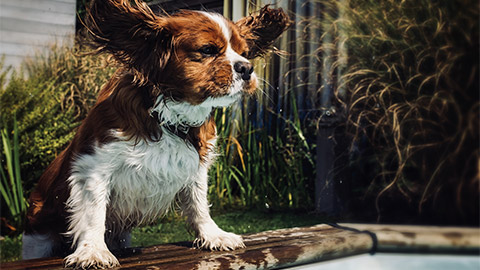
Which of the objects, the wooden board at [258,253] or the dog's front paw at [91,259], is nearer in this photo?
the dog's front paw at [91,259]

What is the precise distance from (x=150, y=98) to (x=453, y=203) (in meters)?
2.52

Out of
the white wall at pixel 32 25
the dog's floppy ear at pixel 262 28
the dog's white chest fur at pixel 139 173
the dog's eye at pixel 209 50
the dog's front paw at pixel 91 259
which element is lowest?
the dog's front paw at pixel 91 259

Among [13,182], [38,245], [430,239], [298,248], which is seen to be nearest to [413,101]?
[430,239]

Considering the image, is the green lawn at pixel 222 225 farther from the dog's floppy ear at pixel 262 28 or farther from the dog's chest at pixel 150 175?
the dog's floppy ear at pixel 262 28

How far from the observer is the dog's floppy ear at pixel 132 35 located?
229 cm

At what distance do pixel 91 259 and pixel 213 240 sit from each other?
0.61m

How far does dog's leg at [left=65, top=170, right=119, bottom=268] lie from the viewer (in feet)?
7.27

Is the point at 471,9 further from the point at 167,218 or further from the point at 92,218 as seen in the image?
the point at 92,218

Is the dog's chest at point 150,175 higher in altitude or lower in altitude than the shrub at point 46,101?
lower

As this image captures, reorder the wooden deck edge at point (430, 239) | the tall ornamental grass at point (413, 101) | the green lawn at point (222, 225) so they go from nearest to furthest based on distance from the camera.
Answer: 1. the green lawn at point (222, 225)
2. the wooden deck edge at point (430, 239)
3. the tall ornamental grass at point (413, 101)

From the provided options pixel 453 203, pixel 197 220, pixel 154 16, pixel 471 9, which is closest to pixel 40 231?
pixel 197 220

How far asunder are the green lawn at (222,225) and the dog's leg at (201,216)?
872 mm

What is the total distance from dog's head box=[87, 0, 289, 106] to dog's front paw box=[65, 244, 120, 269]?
0.70 m

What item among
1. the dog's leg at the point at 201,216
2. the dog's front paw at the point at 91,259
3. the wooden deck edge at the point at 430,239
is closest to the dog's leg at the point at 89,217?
the dog's front paw at the point at 91,259
